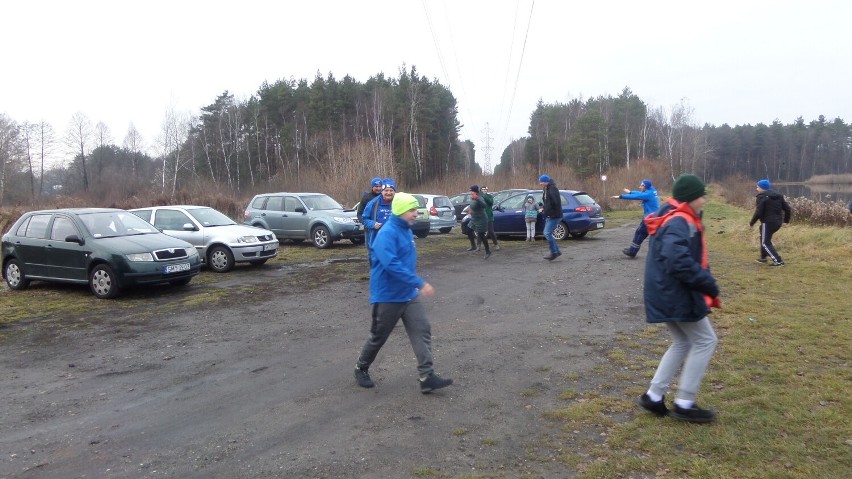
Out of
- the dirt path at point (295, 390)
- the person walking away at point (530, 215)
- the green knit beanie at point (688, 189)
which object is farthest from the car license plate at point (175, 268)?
the person walking away at point (530, 215)

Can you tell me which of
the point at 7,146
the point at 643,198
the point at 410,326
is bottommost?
the point at 410,326

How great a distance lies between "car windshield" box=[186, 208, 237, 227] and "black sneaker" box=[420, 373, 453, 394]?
1054cm

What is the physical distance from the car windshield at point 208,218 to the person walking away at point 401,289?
401 inches

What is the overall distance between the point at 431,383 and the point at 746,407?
2505 mm

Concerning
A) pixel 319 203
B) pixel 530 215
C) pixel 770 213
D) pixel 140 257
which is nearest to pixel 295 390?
pixel 140 257

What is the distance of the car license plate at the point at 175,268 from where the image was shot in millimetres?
10916

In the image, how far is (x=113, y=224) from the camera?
11.4m

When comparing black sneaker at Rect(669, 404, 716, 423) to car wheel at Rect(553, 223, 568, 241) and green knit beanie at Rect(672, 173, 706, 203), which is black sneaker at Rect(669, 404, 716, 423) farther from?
car wheel at Rect(553, 223, 568, 241)

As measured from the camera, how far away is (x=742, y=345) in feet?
21.4

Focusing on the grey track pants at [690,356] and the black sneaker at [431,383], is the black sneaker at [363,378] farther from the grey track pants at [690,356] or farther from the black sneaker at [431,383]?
the grey track pants at [690,356]

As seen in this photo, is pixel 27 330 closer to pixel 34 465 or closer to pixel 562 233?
pixel 34 465

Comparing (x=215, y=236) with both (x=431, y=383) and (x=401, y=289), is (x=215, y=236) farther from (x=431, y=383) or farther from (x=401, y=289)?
(x=431, y=383)

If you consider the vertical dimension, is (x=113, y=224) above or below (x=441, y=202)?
below

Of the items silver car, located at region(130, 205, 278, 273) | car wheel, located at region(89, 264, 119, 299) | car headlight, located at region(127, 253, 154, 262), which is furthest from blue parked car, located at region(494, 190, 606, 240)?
car wheel, located at region(89, 264, 119, 299)
